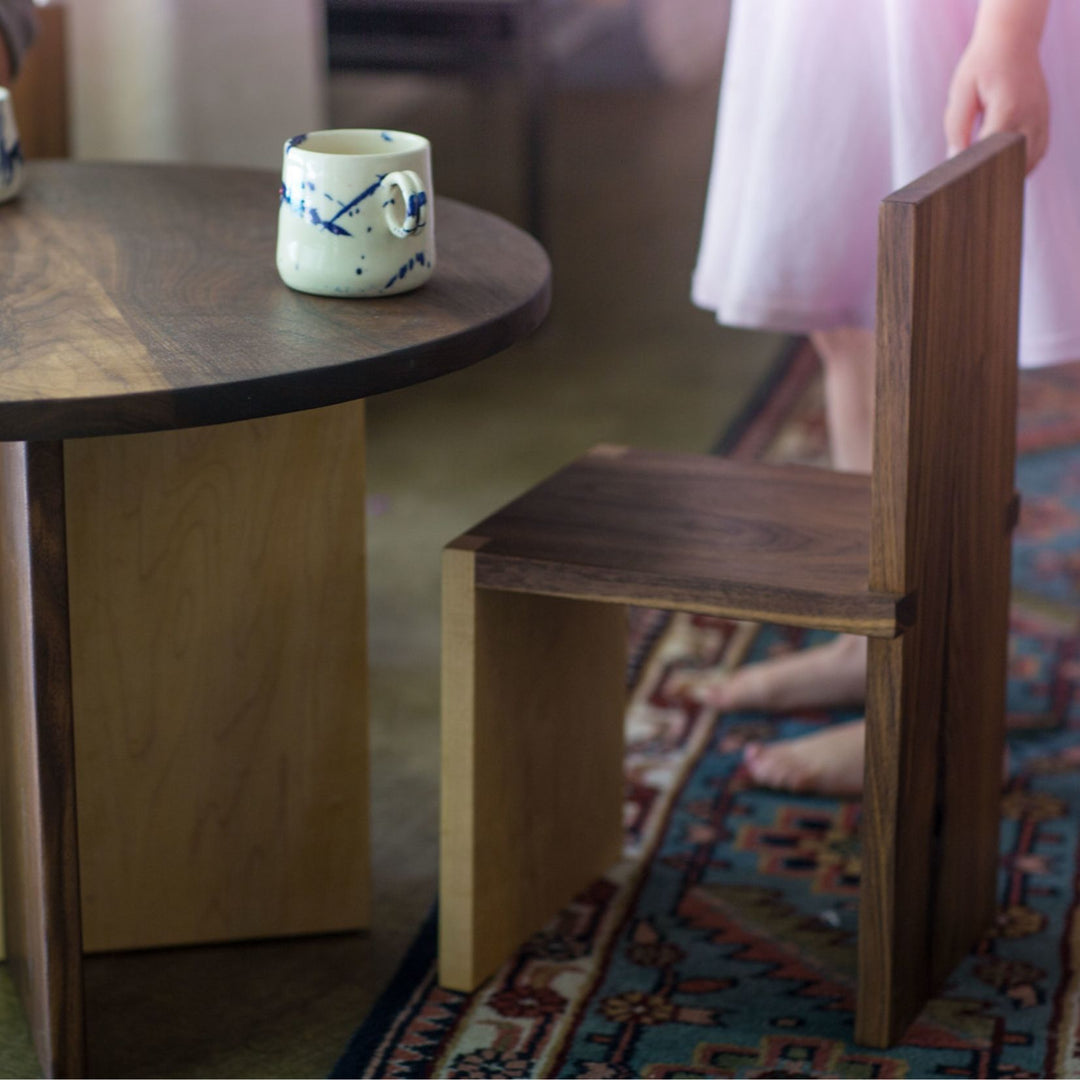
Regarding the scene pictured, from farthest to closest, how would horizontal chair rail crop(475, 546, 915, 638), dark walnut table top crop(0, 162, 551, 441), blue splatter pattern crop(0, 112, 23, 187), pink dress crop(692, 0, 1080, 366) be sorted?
pink dress crop(692, 0, 1080, 366) → blue splatter pattern crop(0, 112, 23, 187) → horizontal chair rail crop(475, 546, 915, 638) → dark walnut table top crop(0, 162, 551, 441)

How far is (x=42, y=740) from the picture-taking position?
1.09m

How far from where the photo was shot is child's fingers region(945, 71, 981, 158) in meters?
1.33

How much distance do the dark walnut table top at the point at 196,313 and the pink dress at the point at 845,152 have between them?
0.34m

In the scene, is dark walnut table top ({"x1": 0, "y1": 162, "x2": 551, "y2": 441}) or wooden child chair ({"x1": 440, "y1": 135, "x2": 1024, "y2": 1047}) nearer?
dark walnut table top ({"x1": 0, "y1": 162, "x2": 551, "y2": 441})

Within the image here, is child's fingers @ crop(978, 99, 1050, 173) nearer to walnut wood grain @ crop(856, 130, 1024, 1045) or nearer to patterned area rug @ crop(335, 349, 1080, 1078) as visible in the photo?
walnut wood grain @ crop(856, 130, 1024, 1045)

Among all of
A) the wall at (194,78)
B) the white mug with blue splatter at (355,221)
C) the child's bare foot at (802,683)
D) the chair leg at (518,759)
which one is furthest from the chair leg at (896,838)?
the wall at (194,78)

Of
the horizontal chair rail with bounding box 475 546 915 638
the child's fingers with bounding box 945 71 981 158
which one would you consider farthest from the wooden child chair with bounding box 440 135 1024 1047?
the child's fingers with bounding box 945 71 981 158

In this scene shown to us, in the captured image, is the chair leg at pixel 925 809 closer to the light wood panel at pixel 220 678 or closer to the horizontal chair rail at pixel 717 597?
the horizontal chair rail at pixel 717 597

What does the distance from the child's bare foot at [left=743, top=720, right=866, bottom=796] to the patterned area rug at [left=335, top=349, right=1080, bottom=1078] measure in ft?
0.05

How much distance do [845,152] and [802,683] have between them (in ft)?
1.81

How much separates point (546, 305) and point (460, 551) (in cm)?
19

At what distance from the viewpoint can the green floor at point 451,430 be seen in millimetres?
1283

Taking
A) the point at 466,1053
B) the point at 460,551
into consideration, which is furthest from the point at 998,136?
the point at 466,1053

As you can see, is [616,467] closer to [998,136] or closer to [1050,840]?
[998,136]
